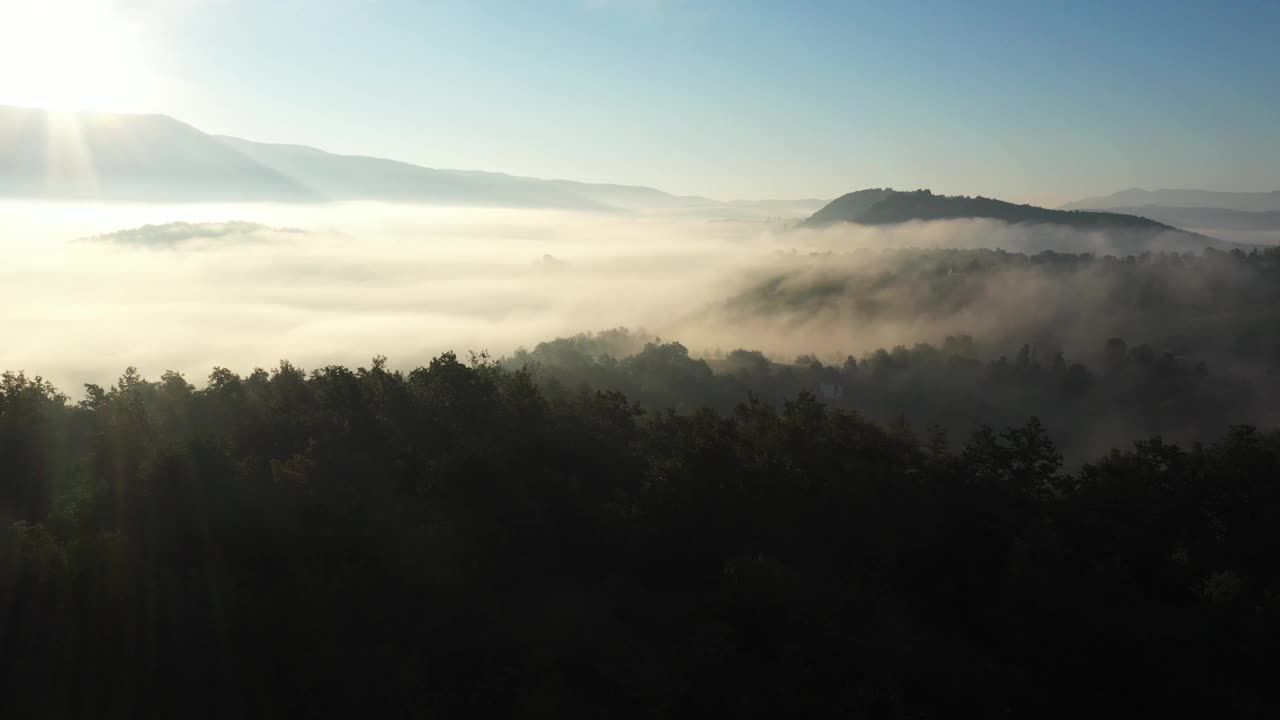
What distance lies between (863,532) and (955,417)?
139m

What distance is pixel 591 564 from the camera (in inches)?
1200

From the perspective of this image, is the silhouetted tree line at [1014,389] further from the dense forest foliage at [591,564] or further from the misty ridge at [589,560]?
the dense forest foliage at [591,564]

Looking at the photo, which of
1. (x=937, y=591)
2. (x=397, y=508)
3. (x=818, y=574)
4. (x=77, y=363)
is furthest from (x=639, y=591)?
(x=77, y=363)

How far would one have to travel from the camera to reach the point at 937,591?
31859 mm

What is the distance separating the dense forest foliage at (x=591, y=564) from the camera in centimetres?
2158

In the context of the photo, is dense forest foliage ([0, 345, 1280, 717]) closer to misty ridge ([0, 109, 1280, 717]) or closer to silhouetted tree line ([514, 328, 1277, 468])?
misty ridge ([0, 109, 1280, 717])

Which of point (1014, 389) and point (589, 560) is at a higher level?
point (589, 560)

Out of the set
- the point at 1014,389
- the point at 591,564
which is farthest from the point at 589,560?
the point at 1014,389

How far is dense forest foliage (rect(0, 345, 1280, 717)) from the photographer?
21578 millimetres

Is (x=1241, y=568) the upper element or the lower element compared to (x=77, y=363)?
upper

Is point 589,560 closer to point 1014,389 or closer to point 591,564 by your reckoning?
point 591,564

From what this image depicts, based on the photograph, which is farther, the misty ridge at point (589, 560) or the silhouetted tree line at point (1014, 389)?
the silhouetted tree line at point (1014, 389)

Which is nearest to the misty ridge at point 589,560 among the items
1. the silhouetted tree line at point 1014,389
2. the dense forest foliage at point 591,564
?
the dense forest foliage at point 591,564

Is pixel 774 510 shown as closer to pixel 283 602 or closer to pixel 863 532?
pixel 863 532
